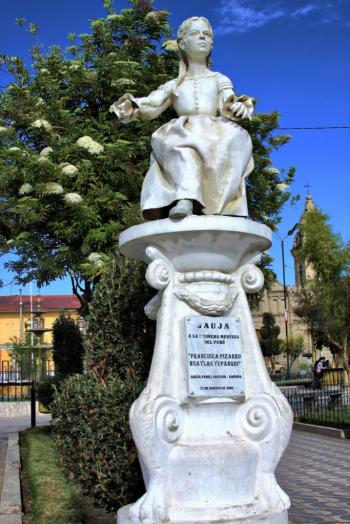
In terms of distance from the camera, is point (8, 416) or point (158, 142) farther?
point (8, 416)

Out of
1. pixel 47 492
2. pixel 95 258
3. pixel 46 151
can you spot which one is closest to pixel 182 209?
pixel 47 492

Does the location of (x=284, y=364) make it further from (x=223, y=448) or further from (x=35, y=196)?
(x=223, y=448)

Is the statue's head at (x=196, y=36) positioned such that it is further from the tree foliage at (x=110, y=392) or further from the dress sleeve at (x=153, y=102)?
the tree foliage at (x=110, y=392)

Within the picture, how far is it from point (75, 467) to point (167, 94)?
12.6 feet

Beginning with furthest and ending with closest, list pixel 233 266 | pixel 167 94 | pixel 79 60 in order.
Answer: pixel 79 60, pixel 167 94, pixel 233 266

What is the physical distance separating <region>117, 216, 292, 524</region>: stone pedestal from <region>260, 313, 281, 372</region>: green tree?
165 feet

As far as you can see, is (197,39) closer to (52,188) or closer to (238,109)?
(238,109)

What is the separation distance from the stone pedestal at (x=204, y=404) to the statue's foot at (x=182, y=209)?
5 cm

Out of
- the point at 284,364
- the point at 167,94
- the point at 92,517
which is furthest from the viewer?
the point at 284,364

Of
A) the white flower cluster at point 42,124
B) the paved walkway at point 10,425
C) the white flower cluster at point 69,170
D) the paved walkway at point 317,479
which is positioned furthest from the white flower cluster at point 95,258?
the paved walkway at point 317,479

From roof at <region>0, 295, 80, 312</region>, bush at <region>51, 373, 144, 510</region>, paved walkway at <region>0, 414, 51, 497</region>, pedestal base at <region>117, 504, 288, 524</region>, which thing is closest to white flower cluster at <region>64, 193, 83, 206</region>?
paved walkway at <region>0, 414, 51, 497</region>

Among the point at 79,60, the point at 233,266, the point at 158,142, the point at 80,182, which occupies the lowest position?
the point at 233,266

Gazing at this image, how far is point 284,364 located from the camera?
2462 inches

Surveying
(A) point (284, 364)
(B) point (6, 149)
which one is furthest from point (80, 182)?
(A) point (284, 364)
